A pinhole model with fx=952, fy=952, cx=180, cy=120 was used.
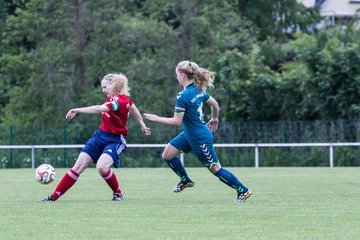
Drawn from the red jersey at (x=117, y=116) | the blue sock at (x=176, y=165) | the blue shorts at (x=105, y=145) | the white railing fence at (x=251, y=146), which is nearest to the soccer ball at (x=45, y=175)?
the blue shorts at (x=105, y=145)

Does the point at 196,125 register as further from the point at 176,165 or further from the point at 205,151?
the point at 176,165

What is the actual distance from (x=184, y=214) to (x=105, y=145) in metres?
2.72

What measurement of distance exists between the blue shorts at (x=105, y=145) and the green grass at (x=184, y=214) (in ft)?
2.09

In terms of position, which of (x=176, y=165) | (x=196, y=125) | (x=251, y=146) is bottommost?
(x=251, y=146)

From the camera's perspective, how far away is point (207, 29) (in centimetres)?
3894

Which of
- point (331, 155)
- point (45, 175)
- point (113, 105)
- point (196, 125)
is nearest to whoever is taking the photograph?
point (113, 105)

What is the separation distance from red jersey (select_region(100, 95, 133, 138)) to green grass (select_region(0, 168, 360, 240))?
100 centimetres

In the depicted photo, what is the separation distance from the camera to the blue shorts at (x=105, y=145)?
13.0 meters

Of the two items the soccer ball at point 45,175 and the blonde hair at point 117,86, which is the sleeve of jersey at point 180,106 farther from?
the soccer ball at point 45,175

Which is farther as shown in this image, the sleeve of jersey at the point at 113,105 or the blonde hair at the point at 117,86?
the blonde hair at the point at 117,86

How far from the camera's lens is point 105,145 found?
13078 mm

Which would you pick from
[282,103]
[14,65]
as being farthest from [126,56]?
[282,103]

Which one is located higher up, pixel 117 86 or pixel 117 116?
pixel 117 86

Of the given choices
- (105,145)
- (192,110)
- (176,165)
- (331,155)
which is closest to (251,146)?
(331,155)
